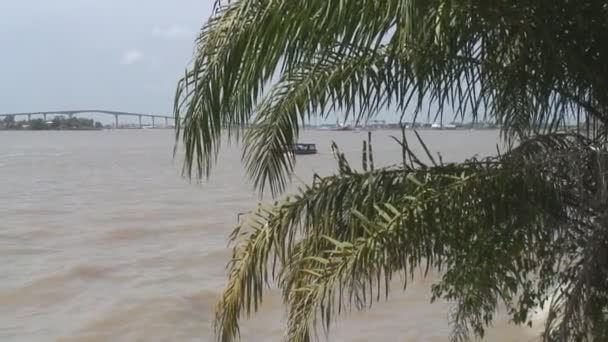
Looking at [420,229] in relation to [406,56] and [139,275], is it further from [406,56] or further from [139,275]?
[139,275]

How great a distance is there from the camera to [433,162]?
12.5 ft

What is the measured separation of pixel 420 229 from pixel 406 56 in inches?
29.4

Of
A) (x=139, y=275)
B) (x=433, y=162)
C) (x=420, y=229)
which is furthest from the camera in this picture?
(x=139, y=275)

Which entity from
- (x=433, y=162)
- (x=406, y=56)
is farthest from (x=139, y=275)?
(x=406, y=56)

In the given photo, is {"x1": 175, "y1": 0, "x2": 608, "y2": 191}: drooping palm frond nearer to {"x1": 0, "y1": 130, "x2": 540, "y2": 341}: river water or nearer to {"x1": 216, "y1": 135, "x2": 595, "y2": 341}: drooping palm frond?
{"x1": 216, "y1": 135, "x2": 595, "y2": 341}: drooping palm frond

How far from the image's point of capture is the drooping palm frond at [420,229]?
3.46 m

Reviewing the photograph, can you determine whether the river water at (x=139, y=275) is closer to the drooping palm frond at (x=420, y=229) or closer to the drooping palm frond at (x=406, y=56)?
the drooping palm frond at (x=420, y=229)

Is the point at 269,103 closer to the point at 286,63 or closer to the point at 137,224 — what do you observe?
the point at 286,63

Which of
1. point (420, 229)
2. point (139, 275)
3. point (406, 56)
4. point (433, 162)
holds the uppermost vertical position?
point (406, 56)

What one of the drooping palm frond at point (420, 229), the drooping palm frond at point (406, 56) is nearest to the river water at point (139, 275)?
the drooping palm frond at point (420, 229)

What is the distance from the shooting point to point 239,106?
3.48 m

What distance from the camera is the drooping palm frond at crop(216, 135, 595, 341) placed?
3.46 meters

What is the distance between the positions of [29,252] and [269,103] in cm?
1321

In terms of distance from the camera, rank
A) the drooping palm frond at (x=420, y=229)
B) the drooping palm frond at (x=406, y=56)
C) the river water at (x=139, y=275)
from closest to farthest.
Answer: the drooping palm frond at (x=406, y=56) → the drooping palm frond at (x=420, y=229) → the river water at (x=139, y=275)
